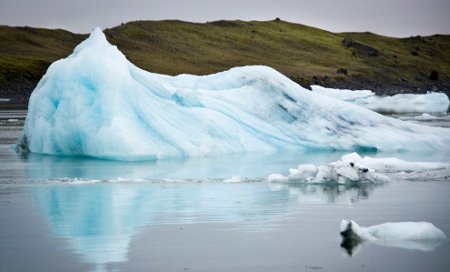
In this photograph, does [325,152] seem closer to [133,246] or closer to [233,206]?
[233,206]

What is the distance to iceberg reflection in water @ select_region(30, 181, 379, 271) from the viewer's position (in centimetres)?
938

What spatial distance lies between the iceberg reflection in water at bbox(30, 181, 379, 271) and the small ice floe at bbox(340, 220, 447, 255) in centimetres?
108

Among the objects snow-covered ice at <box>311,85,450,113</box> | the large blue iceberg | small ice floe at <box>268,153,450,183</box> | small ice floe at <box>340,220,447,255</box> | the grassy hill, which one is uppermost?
the grassy hill

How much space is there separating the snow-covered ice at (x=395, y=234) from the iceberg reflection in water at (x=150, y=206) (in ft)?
3.56

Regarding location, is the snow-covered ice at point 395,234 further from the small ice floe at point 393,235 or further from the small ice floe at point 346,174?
the small ice floe at point 346,174

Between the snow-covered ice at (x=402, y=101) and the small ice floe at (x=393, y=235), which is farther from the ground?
the snow-covered ice at (x=402, y=101)

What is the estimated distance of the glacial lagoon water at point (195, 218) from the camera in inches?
327

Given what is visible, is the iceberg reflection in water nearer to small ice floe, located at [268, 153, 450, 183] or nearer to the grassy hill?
small ice floe, located at [268, 153, 450, 183]

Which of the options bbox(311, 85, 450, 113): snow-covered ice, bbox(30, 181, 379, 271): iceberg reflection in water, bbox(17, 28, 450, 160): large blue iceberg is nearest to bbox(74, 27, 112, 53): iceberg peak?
bbox(17, 28, 450, 160): large blue iceberg

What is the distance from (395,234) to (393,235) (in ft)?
0.07

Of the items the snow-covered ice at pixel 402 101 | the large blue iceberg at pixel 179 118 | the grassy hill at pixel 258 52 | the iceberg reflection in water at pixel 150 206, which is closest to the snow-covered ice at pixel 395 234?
the iceberg reflection in water at pixel 150 206

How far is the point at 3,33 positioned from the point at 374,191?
263 feet

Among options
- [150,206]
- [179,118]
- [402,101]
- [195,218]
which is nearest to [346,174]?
[150,206]

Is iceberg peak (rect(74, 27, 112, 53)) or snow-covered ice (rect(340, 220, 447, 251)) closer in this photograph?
snow-covered ice (rect(340, 220, 447, 251))
